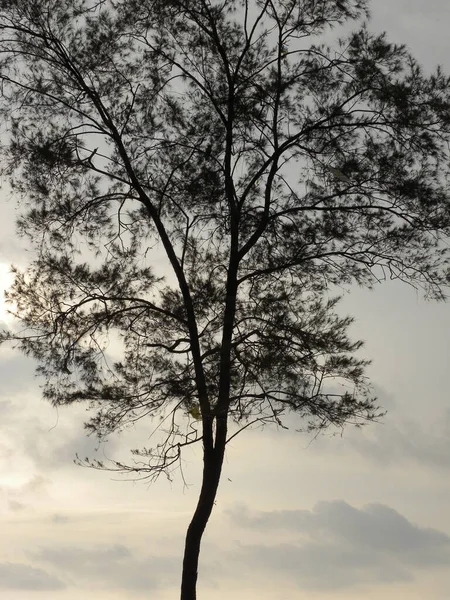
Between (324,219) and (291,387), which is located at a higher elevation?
(324,219)

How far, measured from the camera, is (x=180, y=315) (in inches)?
370

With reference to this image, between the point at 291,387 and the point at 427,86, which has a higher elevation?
the point at 427,86

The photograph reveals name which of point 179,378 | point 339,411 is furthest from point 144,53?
point 339,411

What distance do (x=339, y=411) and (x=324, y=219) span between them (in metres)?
2.03

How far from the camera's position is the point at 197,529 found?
28.7 feet

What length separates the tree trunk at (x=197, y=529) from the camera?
872 cm

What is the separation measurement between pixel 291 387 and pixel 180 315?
1393mm

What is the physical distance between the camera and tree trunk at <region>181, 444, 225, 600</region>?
8719 millimetres

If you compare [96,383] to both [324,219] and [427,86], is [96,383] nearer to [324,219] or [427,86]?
[324,219]

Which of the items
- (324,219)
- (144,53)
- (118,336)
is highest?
(144,53)

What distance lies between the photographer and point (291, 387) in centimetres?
916

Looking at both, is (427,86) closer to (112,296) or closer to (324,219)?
(324,219)

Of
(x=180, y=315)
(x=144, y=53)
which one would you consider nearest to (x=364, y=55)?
(x=144, y=53)

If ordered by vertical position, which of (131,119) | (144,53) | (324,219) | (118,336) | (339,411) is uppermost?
(144,53)
